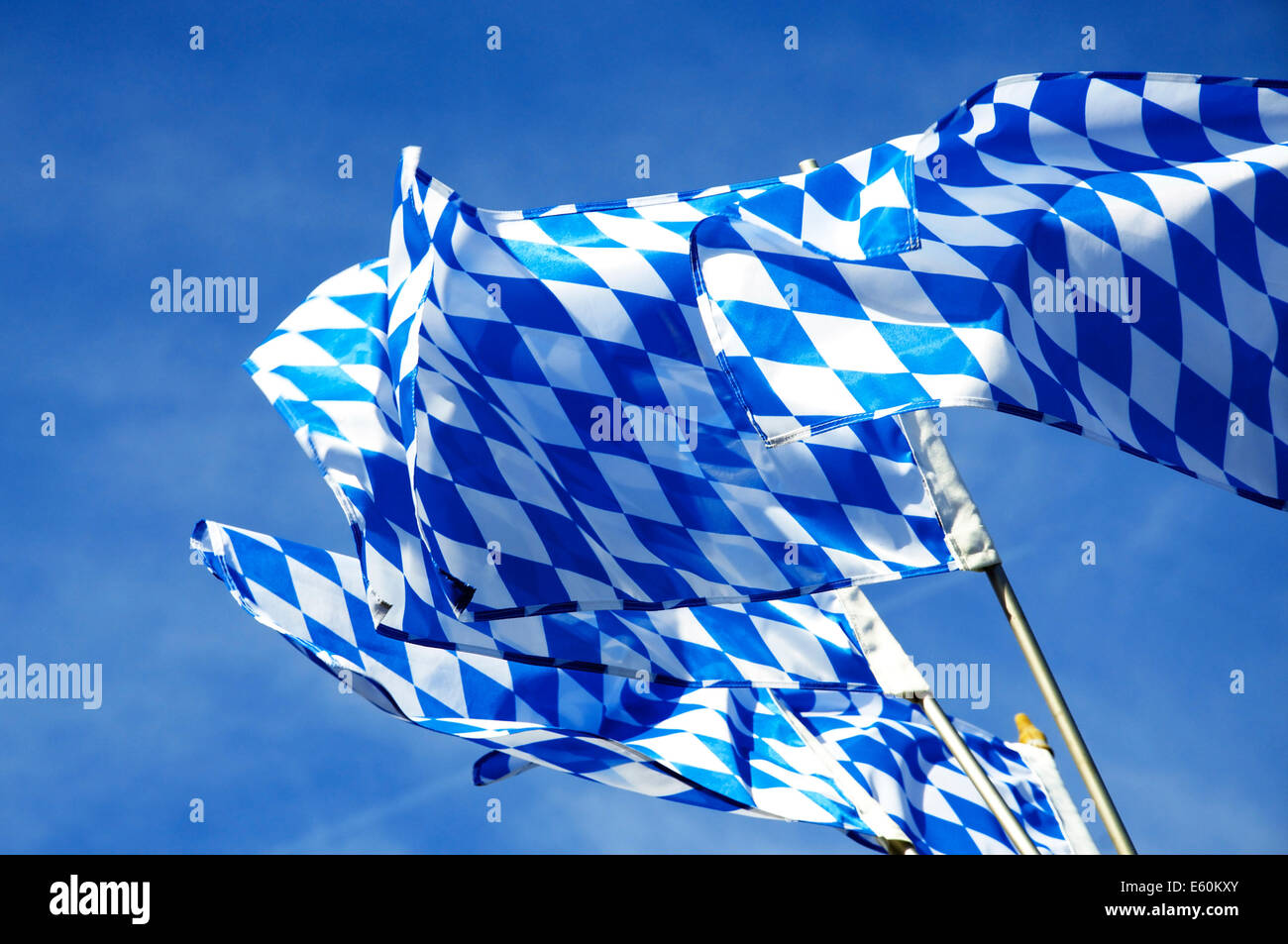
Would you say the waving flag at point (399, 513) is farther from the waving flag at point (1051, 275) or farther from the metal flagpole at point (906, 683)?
the waving flag at point (1051, 275)

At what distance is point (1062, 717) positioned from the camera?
7.95 meters

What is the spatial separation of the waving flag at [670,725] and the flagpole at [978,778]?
4.10 feet

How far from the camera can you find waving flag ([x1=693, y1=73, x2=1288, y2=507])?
26.3 feet

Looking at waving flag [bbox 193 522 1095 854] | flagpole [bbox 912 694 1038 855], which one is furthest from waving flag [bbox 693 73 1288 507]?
waving flag [bbox 193 522 1095 854]

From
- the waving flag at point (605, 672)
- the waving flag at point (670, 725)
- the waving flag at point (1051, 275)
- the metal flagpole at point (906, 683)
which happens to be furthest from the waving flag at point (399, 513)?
the waving flag at point (1051, 275)

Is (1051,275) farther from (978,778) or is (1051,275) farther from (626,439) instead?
(978,778)

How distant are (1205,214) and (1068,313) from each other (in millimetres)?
1030

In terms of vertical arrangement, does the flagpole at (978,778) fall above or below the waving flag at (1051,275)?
below

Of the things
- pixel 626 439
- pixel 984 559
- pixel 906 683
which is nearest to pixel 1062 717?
pixel 984 559

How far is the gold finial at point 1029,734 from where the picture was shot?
516 inches

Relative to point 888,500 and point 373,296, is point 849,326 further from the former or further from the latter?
point 373,296

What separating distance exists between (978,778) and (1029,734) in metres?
4.34

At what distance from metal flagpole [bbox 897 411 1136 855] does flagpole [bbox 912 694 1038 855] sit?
0.94 metres

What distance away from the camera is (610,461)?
9023mm
